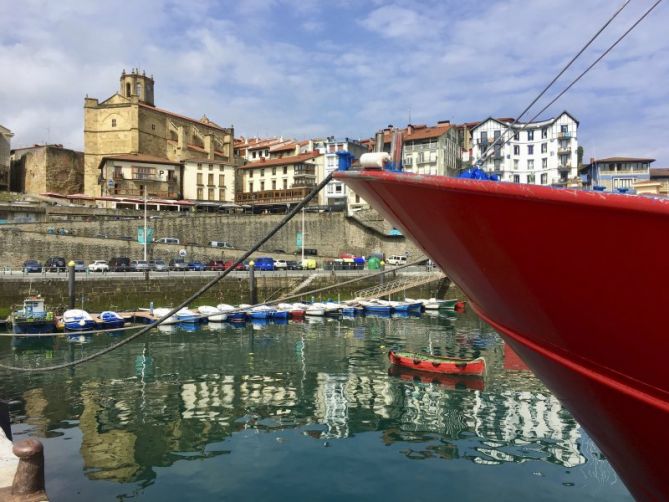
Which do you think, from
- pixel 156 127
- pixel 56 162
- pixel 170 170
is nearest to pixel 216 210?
pixel 170 170

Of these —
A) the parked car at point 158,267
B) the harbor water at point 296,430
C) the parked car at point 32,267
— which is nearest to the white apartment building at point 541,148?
the parked car at point 158,267

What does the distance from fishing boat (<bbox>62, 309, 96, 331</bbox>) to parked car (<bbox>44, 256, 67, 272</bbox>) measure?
40.6 ft

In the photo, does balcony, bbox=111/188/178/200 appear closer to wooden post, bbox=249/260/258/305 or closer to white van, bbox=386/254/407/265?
wooden post, bbox=249/260/258/305

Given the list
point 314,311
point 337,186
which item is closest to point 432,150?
point 337,186

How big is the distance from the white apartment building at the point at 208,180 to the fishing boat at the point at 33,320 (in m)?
41.6

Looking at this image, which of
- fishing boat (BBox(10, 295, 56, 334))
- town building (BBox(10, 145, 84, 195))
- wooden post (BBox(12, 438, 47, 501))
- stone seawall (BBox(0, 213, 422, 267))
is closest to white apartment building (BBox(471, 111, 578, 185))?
stone seawall (BBox(0, 213, 422, 267))

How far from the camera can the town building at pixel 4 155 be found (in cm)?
6912

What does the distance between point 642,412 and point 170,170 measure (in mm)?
68950

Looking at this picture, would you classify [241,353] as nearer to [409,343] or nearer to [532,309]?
[409,343]

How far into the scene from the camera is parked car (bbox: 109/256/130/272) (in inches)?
1623

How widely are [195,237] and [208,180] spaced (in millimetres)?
18599

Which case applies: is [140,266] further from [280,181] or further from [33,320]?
[280,181]

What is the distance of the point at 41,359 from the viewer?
2334cm

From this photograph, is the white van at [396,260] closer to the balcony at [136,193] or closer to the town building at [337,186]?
the town building at [337,186]
